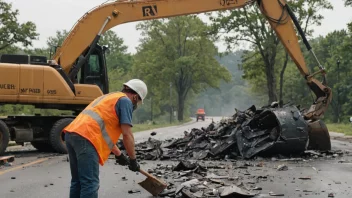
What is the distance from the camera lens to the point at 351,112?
56531 mm

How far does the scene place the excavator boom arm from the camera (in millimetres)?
14250

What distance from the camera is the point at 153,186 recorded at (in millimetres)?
6715

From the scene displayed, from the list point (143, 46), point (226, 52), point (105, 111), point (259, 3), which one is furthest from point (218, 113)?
point (105, 111)

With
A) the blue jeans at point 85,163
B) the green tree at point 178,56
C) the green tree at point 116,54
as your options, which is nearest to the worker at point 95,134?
the blue jeans at point 85,163

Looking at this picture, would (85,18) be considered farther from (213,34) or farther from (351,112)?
(351,112)

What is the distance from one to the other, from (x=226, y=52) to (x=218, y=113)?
104 metres

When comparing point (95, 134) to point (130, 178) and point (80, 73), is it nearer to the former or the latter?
point (130, 178)

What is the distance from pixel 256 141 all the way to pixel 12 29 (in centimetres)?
2740

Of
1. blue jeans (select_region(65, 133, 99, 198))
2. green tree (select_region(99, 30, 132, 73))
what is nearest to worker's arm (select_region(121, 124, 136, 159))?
blue jeans (select_region(65, 133, 99, 198))

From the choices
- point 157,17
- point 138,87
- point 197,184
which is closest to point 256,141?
point 157,17

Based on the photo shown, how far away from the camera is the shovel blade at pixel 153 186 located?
6.67 metres

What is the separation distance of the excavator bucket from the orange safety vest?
396 inches

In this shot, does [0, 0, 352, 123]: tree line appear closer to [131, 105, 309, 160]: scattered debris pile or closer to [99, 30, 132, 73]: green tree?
[99, 30, 132, 73]: green tree

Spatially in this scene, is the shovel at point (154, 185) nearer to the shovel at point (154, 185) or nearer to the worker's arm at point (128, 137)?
the shovel at point (154, 185)
